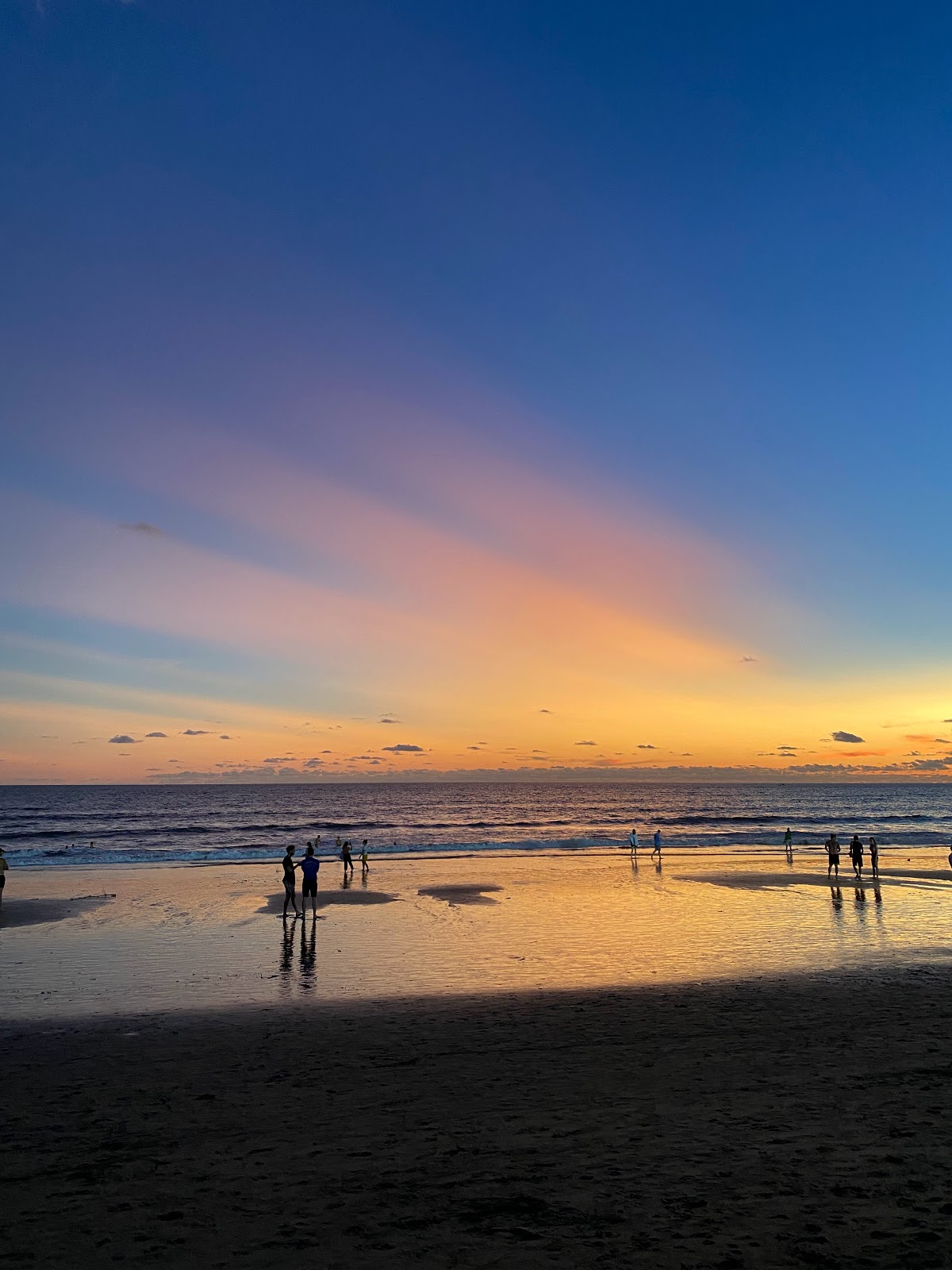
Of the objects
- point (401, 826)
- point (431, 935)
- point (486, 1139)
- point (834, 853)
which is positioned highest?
point (486, 1139)

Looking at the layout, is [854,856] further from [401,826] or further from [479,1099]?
[401,826]

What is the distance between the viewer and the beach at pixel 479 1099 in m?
6.85

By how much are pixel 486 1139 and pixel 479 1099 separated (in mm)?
1328

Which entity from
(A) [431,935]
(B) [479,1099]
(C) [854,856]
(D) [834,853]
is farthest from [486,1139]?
(D) [834,853]

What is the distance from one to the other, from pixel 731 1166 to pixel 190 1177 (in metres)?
5.70

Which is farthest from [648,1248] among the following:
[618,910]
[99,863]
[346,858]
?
[99,863]

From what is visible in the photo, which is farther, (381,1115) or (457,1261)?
(381,1115)

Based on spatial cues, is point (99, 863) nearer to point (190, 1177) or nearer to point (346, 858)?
point (346, 858)

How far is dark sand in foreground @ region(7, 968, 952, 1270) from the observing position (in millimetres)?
6719

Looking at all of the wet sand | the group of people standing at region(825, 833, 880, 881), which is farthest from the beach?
the group of people standing at region(825, 833, 880, 881)

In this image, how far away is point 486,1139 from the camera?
29.1ft

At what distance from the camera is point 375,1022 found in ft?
45.1

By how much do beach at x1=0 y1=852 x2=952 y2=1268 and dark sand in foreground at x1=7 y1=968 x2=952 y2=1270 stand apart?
39 mm

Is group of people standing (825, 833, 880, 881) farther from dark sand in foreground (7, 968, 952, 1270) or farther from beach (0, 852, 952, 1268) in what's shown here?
dark sand in foreground (7, 968, 952, 1270)
